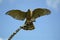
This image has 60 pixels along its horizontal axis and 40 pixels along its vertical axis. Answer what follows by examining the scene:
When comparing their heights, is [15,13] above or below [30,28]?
above

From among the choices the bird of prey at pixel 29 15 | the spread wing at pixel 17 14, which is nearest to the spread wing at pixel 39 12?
the bird of prey at pixel 29 15

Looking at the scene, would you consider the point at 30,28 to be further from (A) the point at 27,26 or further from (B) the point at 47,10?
(B) the point at 47,10

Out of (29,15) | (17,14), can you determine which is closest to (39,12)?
(29,15)

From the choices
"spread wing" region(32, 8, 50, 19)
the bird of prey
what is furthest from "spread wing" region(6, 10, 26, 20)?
"spread wing" region(32, 8, 50, 19)

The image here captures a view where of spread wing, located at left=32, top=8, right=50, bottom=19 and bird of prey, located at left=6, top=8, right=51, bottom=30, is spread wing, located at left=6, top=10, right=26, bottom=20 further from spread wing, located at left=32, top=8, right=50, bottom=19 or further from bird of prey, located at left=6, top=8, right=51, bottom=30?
spread wing, located at left=32, top=8, right=50, bottom=19

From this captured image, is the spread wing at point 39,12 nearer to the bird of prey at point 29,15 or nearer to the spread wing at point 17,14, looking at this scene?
the bird of prey at point 29,15

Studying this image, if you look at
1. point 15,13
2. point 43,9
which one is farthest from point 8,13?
point 43,9

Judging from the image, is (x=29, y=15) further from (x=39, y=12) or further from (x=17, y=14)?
(x=17, y=14)
